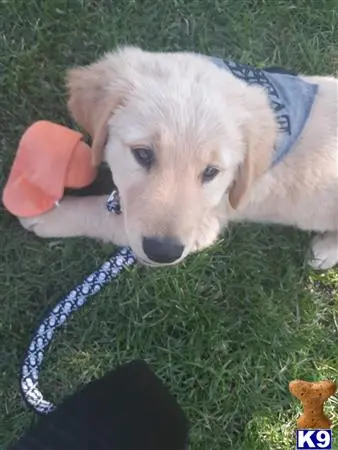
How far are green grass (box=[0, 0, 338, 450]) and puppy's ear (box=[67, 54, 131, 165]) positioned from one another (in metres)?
0.81

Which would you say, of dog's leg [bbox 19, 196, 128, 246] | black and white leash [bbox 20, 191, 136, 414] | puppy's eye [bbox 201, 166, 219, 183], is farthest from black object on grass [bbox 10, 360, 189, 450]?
puppy's eye [bbox 201, 166, 219, 183]

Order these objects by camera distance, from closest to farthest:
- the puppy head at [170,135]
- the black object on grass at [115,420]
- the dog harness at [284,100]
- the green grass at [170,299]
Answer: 1. the puppy head at [170,135]
2. the dog harness at [284,100]
3. the black object on grass at [115,420]
4. the green grass at [170,299]

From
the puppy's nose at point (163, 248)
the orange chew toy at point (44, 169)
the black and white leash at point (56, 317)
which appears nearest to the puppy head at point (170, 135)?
the puppy's nose at point (163, 248)

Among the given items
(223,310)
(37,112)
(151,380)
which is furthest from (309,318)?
(37,112)

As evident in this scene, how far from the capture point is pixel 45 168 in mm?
3387

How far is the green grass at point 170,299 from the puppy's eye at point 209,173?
102 centimetres

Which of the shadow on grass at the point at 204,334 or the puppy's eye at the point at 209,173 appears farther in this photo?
the shadow on grass at the point at 204,334

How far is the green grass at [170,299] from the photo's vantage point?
3609 mm

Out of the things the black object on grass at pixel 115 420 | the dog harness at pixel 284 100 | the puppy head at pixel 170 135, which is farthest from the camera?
the black object on grass at pixel 115 420

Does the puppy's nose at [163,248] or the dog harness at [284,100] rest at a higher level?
the dog harness at [284,100]

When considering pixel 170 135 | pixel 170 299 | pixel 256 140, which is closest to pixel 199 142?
pixel 170 135

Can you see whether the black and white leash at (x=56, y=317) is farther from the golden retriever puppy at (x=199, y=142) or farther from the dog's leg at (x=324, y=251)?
the dog's leg at (x=324, y=251)

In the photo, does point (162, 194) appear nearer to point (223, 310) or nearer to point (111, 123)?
point (111, 123)

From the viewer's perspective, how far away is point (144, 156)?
2707 mm
